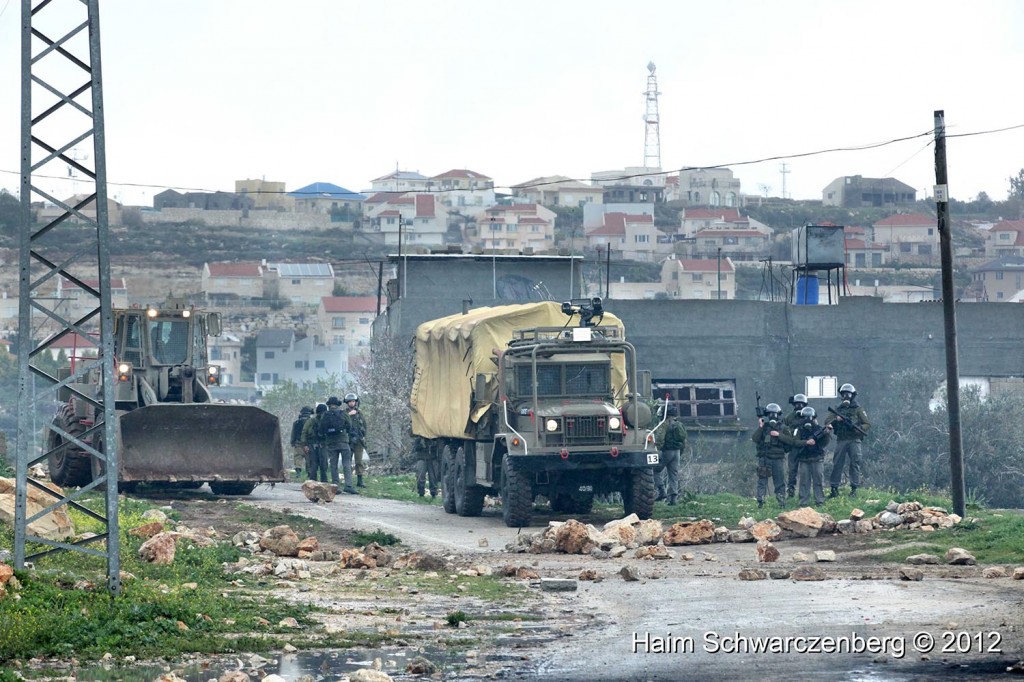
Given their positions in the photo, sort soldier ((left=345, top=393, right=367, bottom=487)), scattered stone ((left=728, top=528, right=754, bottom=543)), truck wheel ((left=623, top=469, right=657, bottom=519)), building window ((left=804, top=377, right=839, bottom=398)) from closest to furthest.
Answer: scattered stone ((left=728, top=528, right=754, bottom=543))
truck wheel ((left=623, top=469, right=657, bottom=519))
soldier ((left=345, top=393, right=367, bottom=487))
building window ((left=804, top=377, right=839, bottom=398))

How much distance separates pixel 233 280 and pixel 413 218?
30.5m

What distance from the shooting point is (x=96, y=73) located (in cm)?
1225

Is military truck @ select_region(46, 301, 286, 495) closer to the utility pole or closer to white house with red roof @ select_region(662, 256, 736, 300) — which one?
the utility pole

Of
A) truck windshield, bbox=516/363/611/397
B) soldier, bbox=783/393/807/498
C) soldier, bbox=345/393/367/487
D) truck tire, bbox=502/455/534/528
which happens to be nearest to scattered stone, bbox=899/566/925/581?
truck tire, bbox=502/455/534/528

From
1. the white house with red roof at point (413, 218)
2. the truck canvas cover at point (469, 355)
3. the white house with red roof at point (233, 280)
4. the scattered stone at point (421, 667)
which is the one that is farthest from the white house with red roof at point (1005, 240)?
the scattered stone at point (421, 667)

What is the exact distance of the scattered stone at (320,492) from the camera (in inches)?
1020

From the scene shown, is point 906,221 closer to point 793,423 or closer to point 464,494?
point 793,423

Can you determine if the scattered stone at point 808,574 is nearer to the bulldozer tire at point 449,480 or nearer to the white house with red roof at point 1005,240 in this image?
the bulldozer tire at point 449,480

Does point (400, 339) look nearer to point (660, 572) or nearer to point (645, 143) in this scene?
point (660, 572)

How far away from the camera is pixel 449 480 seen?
24.9 metres

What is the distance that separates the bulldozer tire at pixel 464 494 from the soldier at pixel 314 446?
15.7 ft

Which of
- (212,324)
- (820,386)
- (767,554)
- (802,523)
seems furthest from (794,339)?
(767,554)

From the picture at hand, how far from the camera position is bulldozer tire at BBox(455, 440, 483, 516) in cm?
2400

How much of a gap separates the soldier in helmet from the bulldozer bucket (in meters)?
A: 8.37
